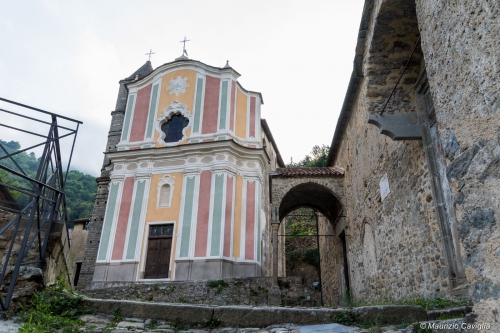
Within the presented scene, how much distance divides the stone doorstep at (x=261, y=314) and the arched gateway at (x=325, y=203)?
20.9 ft

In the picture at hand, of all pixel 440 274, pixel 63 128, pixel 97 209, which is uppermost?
pixel 97 209

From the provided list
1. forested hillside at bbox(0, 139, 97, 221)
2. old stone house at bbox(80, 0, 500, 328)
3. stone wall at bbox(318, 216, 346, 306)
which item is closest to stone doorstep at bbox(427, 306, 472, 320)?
old stone house at bbox(80, 0, 500, 328)

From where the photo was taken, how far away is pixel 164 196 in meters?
14.7

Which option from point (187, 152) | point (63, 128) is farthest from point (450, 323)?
point (187, 152)

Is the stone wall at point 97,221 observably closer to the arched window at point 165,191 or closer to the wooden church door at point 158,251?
the arched window at point 165,191

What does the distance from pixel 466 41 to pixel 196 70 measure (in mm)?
15174

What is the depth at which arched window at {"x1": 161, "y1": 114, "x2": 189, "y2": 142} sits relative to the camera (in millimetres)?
16000

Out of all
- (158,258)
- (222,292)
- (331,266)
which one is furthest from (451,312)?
(331,266)

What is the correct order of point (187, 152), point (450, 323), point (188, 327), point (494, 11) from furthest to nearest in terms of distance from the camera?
1. point (187, 152)
2. point (188, 327)
3. point (450, 323)
4. point (494, 11)

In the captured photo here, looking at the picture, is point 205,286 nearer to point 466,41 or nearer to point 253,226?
point 253,226

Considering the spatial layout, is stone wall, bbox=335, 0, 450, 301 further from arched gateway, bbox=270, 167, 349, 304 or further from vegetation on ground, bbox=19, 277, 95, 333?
vegetation on ground, bbox=19, 277, 95, 333

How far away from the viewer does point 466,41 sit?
2561 mm

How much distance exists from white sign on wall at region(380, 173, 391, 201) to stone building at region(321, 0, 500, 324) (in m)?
0.02

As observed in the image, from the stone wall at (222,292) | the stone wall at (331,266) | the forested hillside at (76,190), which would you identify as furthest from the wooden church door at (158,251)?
the forested hillside at (76,190)
